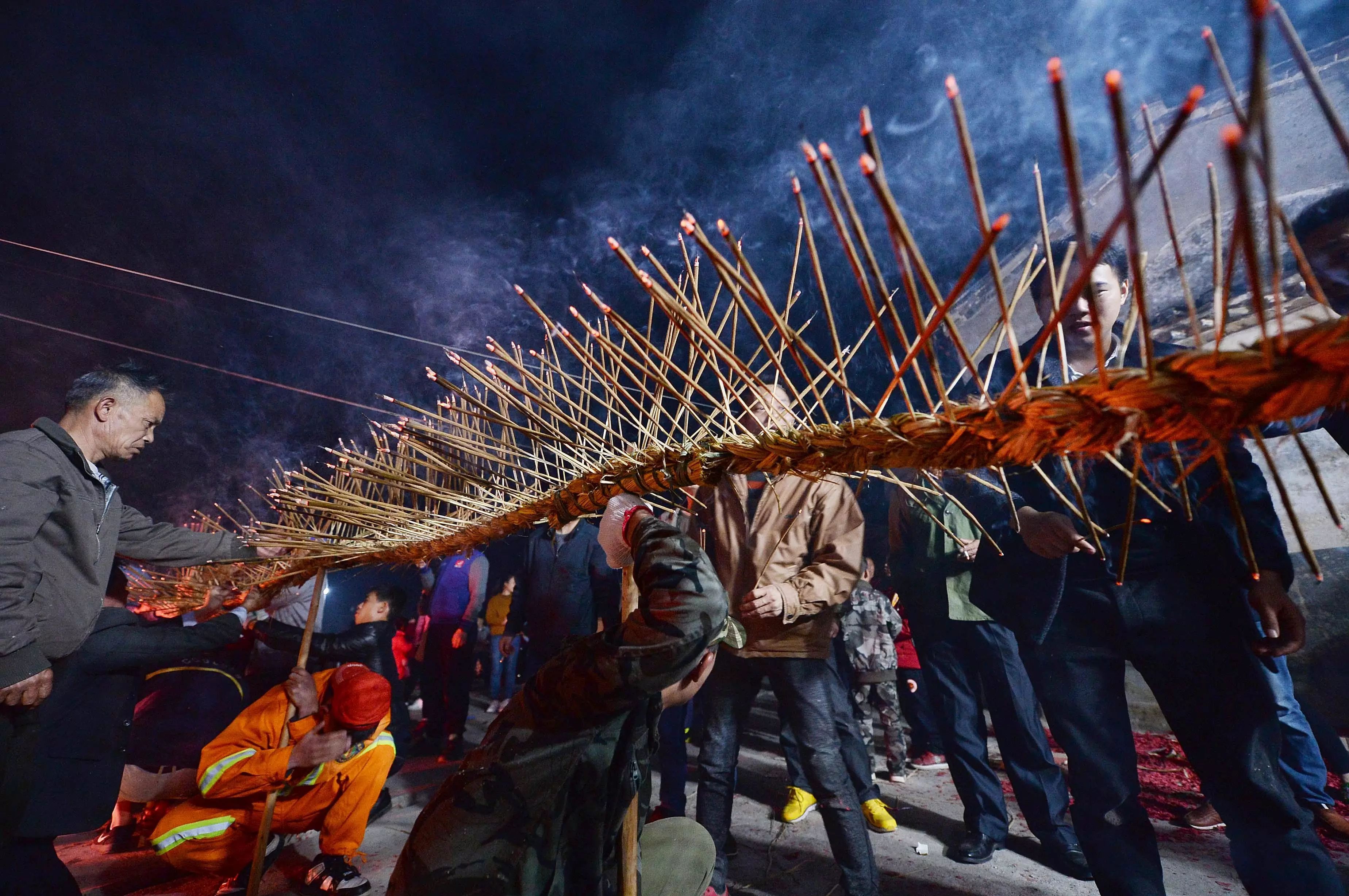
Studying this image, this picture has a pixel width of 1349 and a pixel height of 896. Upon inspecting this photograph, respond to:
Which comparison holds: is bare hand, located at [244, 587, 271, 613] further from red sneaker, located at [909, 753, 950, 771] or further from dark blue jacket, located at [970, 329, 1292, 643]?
red sneaker, located at [909, 753, 950, 771]

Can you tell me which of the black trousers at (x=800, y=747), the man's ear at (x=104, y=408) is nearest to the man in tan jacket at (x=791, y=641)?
the black trousers at (x=800, y=747)

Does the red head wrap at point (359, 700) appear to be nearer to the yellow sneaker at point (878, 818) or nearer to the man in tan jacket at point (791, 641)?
the man in tan jacket at point (791, 641)

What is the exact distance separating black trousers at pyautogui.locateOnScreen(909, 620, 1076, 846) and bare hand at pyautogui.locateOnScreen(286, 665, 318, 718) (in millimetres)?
3151

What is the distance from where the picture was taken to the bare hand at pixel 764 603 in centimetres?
223

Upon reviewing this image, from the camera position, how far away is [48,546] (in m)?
2.08

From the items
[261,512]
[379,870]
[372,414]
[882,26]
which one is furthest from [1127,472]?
[261,512]

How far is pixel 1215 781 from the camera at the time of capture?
158 cm

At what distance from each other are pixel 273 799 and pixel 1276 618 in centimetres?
370

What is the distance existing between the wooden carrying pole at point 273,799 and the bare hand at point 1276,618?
363 cm

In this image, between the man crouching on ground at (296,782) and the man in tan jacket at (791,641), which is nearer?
the man in tan jacket at (791,641)

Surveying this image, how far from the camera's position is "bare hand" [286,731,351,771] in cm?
250

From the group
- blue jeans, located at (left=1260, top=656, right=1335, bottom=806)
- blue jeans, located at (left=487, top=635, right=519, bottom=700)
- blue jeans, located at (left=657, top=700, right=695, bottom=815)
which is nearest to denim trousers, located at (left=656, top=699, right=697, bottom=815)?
blue jeans, located at (left=657, top=700, right=695, bottom=815)

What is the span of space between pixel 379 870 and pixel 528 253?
7.29 metres

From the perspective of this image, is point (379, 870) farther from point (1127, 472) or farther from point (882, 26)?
point (882, 26)
